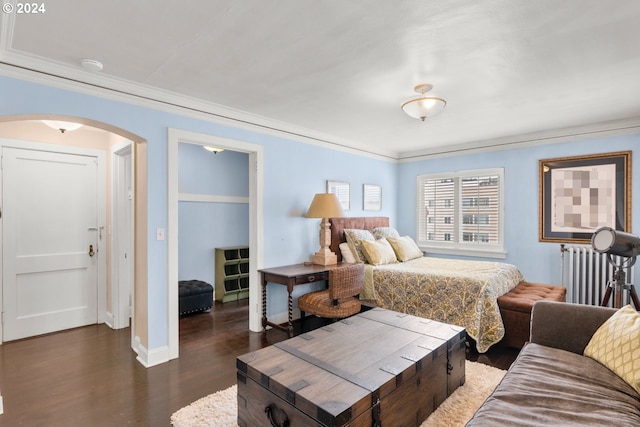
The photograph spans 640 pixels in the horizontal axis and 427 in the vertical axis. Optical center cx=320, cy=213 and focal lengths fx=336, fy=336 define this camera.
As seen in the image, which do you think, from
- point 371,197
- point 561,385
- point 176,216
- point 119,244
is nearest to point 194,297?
point 119,244

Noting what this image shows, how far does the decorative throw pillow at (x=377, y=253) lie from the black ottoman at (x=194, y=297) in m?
2.20

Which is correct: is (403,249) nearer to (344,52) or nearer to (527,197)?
(527,197)

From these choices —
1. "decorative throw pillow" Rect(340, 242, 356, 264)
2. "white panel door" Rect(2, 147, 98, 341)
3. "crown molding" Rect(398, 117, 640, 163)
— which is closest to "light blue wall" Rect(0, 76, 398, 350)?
"decorative throw pillow" Rect(340, 242, 356, 264)

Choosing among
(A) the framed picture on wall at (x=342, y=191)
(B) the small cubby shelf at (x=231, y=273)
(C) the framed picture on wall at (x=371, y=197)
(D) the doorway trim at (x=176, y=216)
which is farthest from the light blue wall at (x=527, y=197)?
(B) the small cubby shelf at (x=231, y=273)

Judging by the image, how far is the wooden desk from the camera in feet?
11.7

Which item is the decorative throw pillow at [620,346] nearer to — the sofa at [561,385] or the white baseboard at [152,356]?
the sofa at [561,385]

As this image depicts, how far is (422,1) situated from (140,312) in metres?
3.36

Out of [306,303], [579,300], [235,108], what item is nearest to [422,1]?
[235,108]

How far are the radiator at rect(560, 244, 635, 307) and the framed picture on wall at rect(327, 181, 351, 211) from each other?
2.91 meters

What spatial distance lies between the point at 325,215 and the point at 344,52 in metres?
2.11

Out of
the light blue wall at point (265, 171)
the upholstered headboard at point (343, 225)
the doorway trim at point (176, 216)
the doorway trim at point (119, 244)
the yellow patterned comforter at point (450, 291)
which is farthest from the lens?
the upholstered headboard at point (343, 225)

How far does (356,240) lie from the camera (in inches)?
179

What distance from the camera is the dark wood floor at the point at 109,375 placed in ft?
7.36

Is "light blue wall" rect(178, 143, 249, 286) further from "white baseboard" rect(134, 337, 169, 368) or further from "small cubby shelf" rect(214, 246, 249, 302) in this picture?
"white baseboard" rect(134, 337, 169, 368)
